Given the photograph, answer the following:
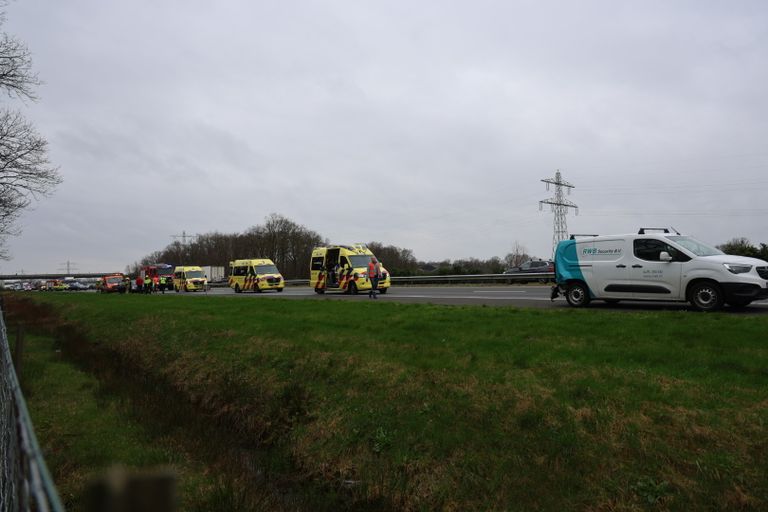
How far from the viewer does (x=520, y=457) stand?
19.0 feet

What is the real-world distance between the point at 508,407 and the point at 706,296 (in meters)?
7.44

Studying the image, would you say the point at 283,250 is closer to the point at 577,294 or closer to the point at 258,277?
the point at 258,277

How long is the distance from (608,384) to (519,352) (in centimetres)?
177

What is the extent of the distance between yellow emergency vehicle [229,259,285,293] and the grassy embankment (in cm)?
2310

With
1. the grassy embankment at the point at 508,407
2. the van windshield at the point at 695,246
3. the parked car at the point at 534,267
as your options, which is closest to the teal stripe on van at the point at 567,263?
the van windshield at the point at 695,246

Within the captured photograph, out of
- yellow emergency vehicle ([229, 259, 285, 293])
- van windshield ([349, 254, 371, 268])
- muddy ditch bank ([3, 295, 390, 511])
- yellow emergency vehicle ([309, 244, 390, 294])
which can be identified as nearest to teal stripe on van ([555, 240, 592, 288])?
muddy ditch bank ([3, 295, 390, 511])

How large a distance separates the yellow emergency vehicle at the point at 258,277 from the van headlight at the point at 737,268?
27.4m

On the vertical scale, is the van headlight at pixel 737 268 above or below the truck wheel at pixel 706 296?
above

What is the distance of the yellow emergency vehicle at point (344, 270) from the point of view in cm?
2603

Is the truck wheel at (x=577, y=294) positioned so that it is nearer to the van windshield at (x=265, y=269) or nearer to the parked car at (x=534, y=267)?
the parked car at (x=534, y=267)

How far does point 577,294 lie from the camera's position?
559 inches

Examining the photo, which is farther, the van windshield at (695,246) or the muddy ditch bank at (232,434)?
the van windshield at (695,246)

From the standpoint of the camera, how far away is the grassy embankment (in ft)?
17.1

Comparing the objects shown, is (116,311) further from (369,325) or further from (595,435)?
(595,435)
